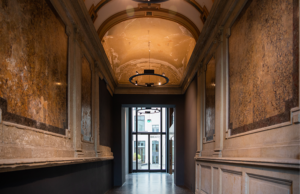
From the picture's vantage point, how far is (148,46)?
11734 millimetres

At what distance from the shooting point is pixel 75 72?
616 cm

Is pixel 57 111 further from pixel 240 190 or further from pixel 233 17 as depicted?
pixel 233 17

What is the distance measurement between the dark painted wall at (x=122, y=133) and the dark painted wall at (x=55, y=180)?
375 cm

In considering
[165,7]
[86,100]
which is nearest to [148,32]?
[165,7]

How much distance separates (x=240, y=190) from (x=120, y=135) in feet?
30.2

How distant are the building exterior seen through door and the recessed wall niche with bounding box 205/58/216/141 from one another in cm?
1452

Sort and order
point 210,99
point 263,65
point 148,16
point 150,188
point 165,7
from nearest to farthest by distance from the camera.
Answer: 1. point 263,65
2. point 210,99
3. point 165,7
4. point 148,16
5. point 150,188

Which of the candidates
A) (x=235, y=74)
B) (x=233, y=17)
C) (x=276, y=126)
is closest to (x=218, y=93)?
(x=235, y=74)

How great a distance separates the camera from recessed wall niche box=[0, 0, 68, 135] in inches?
125

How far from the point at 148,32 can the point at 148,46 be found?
4.85 ft

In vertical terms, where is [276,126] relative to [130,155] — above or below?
above

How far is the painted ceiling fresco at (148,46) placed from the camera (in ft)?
31.9

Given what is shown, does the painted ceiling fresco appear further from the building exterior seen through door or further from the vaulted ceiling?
the building exterior seen through door

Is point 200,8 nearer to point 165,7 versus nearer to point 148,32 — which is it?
point 165,7
